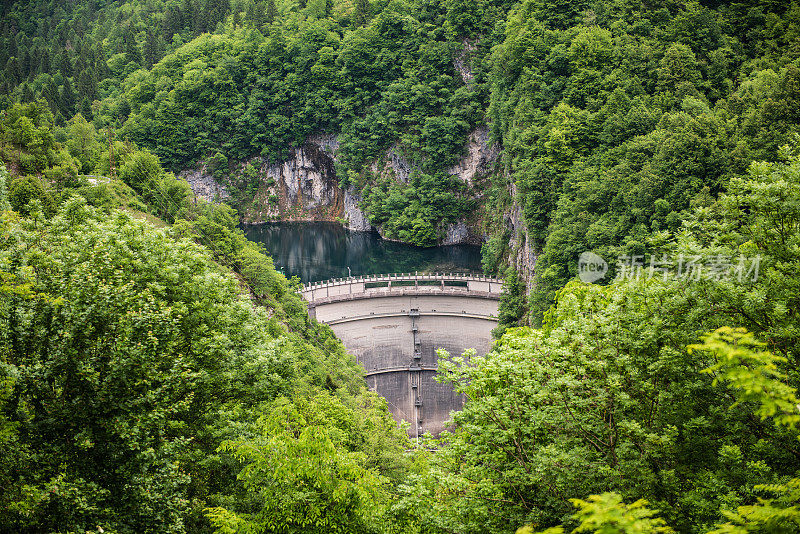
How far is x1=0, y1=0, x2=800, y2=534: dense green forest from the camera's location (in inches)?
461

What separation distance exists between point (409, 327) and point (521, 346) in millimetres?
44096

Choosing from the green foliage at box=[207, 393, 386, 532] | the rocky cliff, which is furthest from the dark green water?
the green foliage at box=[207, 393, 386, 532]

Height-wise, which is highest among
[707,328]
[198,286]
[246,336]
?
[198,286]

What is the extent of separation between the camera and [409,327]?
60.0 meters

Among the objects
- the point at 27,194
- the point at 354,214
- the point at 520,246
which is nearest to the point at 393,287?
the point at 520,246

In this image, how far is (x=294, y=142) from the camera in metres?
94.6

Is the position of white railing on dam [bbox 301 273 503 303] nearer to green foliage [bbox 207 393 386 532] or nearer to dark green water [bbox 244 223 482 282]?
dark green water [bbox 244 223 482 282]

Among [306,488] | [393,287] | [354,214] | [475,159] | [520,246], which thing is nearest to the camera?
[306,488]

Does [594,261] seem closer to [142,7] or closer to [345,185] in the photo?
[345,185]

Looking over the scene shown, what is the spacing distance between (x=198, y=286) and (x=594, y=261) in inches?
1056

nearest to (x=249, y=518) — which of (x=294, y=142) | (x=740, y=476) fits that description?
(x=740, y=476)

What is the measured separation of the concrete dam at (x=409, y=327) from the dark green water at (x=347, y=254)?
12.3 metres

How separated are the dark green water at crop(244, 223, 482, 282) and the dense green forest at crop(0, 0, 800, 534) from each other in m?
17.5

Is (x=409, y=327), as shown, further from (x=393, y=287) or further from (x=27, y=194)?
(x=27, y=194)
